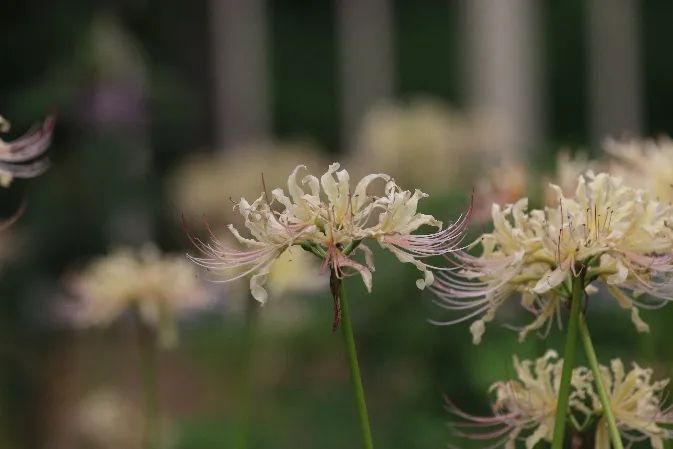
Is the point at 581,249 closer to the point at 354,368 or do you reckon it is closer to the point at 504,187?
the point at 354,368

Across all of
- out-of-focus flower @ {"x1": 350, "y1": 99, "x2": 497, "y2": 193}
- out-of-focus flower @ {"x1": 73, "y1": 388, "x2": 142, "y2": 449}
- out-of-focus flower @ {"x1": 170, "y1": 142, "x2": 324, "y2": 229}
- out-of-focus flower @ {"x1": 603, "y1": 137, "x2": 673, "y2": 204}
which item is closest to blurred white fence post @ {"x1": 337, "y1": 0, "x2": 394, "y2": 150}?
out-of-focus flower @ {"x1": 170, "y1": 142, "x2": 324, "y2": 229}

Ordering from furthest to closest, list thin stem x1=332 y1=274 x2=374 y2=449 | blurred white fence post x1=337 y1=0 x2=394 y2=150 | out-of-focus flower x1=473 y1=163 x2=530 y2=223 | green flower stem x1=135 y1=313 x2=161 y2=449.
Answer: blurred white fence post x1=337 y1=0 x2=394 y2=150 → green flower stem x1=135 y1=313 x2=161 y2=449 → out-of-focus flower x1=473 y1=163 x2=530 y2=223 → thin stem x1=332 y1=274 x2=374 y2=449

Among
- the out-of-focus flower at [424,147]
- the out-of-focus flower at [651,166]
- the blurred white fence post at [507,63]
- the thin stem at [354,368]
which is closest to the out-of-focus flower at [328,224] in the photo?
the thin stem at [354,368]

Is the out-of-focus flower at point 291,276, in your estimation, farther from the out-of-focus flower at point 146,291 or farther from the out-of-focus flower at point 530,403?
the out-of-focus flower at point 530,403

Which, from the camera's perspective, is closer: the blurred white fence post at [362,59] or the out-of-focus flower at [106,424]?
the out-of-focus flower at [106,424]

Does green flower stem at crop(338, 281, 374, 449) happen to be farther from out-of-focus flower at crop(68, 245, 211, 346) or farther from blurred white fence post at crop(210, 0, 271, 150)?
blurred white fence post at crop(210, 0, 271, 150)

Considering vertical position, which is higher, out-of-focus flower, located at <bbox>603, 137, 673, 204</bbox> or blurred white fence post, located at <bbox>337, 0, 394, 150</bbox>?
blurred white fence post, located at <bbox>337, 0, 394, 150</bbox>

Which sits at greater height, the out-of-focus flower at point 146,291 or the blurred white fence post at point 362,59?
the blurred white fence post at point 362,59
